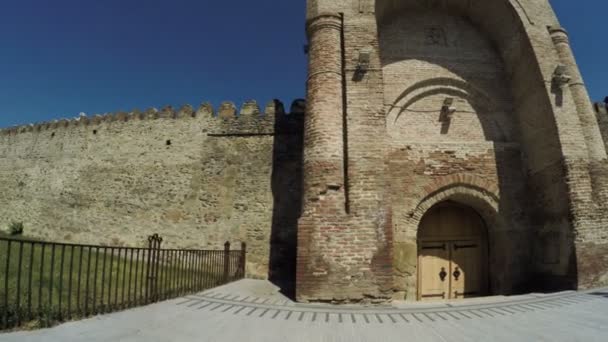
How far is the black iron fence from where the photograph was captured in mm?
3838

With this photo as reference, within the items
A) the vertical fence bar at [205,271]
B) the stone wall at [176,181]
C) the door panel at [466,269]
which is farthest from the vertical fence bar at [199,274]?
the door panel at [466,269]

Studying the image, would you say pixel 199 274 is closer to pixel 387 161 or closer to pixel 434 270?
pixel 387 161

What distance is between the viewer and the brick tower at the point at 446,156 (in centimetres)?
671

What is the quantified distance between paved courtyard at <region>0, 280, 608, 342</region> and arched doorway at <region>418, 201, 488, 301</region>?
6.50 feet

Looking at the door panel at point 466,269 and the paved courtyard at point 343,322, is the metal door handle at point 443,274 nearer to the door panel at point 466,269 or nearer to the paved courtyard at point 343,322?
the door panel at point 466,269

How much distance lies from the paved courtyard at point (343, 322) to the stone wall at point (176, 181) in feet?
15.6

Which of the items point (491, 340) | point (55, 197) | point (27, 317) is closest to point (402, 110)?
point (491, 340)

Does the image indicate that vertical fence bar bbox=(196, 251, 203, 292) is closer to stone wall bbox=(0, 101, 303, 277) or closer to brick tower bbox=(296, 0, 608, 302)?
brick tower bbox=(296, 0, 608, 302)

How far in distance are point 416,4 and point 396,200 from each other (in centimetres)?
570

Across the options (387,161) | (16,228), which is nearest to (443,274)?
(387,161)

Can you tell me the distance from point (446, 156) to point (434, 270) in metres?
2.91

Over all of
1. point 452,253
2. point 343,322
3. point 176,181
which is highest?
point 176,181

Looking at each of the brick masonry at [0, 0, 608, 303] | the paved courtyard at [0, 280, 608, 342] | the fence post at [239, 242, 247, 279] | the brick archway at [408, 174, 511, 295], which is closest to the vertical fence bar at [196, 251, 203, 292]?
the paved courtyard at [0, 280, 608, 342]

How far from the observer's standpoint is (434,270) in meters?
8.55
